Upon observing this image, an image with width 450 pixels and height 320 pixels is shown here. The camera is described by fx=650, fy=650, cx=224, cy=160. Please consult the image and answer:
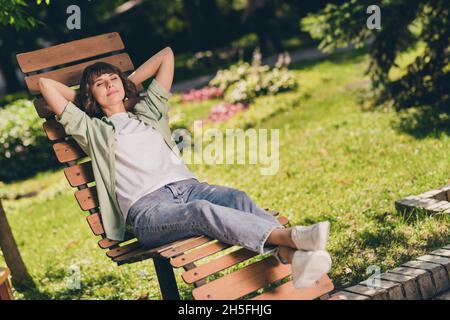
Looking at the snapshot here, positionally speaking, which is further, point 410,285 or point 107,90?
point 107,90

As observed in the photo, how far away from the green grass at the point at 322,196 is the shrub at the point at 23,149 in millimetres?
426

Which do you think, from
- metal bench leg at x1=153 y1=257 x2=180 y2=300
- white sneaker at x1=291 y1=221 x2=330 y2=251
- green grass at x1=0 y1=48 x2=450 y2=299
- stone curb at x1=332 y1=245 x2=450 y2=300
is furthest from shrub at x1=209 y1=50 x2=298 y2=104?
white sneaker at x1=291 y1=221 x2=330 y2=251

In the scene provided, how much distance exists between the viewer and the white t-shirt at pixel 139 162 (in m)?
4.06

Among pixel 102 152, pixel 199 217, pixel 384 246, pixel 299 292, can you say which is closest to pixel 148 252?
pixel 199 217

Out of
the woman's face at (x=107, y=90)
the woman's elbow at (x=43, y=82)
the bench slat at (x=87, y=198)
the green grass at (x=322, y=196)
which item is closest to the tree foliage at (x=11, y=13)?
the woman's elbow at (x=43, y=82)

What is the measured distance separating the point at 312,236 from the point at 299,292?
440 mm

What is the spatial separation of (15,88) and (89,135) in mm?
17930

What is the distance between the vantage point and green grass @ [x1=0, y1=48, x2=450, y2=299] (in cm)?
466

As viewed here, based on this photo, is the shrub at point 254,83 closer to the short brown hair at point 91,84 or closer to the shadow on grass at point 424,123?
the shadow on grass at point 424,123

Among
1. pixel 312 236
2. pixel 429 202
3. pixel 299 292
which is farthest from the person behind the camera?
pixel 429 202

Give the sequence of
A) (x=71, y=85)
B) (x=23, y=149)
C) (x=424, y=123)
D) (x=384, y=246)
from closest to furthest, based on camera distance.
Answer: (x=384, y=246) → (x=71, y=85) → (x=424, y=123) → (x=23, y=149)

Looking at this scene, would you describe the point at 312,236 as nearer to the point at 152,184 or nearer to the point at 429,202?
the point at 152,184

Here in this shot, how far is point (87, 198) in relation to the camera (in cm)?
432

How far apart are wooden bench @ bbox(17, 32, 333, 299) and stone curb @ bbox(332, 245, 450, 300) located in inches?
8.4
